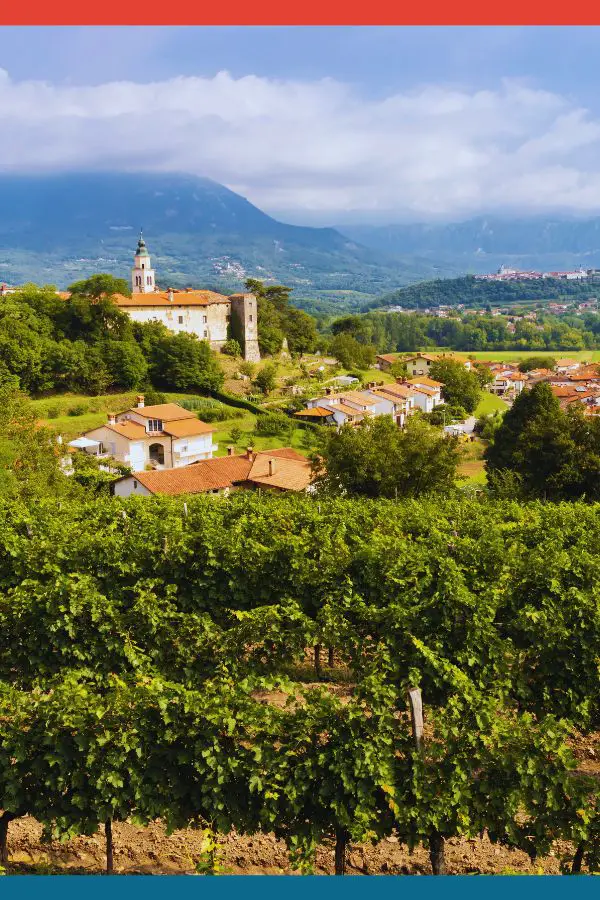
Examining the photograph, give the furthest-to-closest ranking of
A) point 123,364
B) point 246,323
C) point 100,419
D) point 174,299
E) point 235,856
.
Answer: point 246,323, point 174,299, point 123,364, point 100,419, point 235,856

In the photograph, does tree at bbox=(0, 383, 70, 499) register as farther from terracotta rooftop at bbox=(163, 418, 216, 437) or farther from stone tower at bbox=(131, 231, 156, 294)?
stone tower at bbox=(131, 231, 156, 294)

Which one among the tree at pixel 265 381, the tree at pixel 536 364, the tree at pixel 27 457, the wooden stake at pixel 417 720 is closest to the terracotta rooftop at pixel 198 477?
the tree at pixel 27 457

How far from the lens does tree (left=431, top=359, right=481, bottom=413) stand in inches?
2251

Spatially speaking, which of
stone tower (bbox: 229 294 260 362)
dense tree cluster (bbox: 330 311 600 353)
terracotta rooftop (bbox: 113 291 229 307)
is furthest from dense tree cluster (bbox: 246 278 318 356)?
dense tree cluster (bbox: 330 311 600 353)

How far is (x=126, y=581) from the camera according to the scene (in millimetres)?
10914

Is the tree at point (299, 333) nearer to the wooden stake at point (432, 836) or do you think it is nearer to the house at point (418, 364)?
the house at point (418, 364)

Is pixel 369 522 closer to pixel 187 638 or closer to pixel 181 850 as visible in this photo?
pixel 187 638

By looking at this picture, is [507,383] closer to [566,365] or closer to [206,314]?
[566,365]

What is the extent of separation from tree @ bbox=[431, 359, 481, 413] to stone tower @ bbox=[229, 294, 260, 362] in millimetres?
14308

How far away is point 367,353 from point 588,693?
57800mm

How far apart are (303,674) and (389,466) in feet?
33.3

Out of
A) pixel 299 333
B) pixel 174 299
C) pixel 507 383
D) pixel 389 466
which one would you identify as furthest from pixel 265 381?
pixel 507 383

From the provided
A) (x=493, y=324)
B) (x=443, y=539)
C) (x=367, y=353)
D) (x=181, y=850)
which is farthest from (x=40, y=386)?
(x=493, y=324)

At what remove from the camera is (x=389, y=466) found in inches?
812
